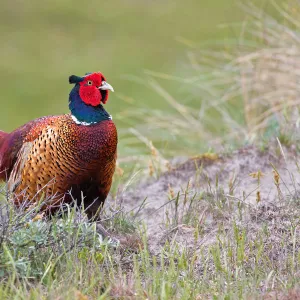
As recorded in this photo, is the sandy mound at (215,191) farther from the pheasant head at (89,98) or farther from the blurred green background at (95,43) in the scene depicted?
the blurred green background at (95,43)

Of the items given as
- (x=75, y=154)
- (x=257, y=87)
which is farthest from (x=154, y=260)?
(x=257, y=87)

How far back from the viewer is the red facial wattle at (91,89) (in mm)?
4848

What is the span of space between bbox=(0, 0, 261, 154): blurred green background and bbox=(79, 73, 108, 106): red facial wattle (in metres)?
7.25

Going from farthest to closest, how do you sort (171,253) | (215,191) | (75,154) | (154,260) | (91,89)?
(215,191)
(91,89)
(75,154)
(171,253)
(154,260)

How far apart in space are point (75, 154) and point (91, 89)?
387 mm

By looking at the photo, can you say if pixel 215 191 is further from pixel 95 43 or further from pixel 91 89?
pixel 95 43

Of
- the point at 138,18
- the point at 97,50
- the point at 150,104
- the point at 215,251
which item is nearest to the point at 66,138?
the point at 215,251

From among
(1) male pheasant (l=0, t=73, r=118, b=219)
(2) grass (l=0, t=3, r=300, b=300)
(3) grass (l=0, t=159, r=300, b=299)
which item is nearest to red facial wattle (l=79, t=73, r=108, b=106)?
(1) male pheasant (l=0, t=73, r=118, b=219)

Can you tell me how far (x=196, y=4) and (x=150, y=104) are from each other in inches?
197

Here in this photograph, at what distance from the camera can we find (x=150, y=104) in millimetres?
12609

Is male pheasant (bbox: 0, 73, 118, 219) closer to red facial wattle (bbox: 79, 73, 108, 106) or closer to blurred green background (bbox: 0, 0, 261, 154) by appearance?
red facial wattle (bbox: 79, 73, 108, 106)

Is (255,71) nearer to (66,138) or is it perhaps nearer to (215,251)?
(66,138)

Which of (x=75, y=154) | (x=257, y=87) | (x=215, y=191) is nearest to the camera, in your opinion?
(x=75, y=154)

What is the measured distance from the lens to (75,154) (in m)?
4.71
